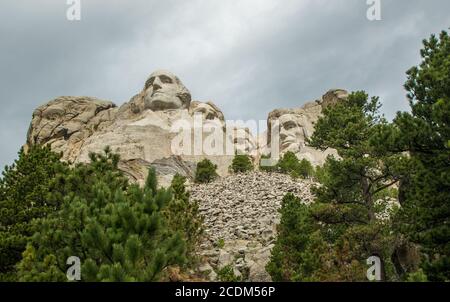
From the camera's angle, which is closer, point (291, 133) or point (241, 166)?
point (241, 166)

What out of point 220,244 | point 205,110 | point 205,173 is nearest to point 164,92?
point 205,110

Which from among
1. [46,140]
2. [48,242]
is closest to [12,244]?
[48,242]

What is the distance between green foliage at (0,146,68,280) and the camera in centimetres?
2000

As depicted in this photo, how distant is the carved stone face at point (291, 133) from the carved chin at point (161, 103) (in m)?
21.8

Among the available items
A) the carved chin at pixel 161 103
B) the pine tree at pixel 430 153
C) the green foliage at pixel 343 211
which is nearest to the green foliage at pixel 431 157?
the pine tree at pixel 430 153

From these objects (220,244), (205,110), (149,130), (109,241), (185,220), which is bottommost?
(109,241)

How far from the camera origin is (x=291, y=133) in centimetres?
9219

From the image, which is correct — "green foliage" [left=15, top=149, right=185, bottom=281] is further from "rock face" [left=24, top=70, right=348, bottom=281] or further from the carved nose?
the carved nose

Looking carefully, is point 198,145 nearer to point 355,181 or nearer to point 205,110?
point 205,110

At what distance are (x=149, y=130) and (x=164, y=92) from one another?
35.9 feet

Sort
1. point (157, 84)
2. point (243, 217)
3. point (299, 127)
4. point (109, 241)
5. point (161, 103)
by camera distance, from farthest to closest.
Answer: point (299, 127), point (157, 84), point (161, 103), point (243, 217), point (109, 241)

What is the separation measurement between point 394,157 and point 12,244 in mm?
16361

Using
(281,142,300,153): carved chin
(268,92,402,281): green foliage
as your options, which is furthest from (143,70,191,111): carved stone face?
(268,92,402,281): green foliage
